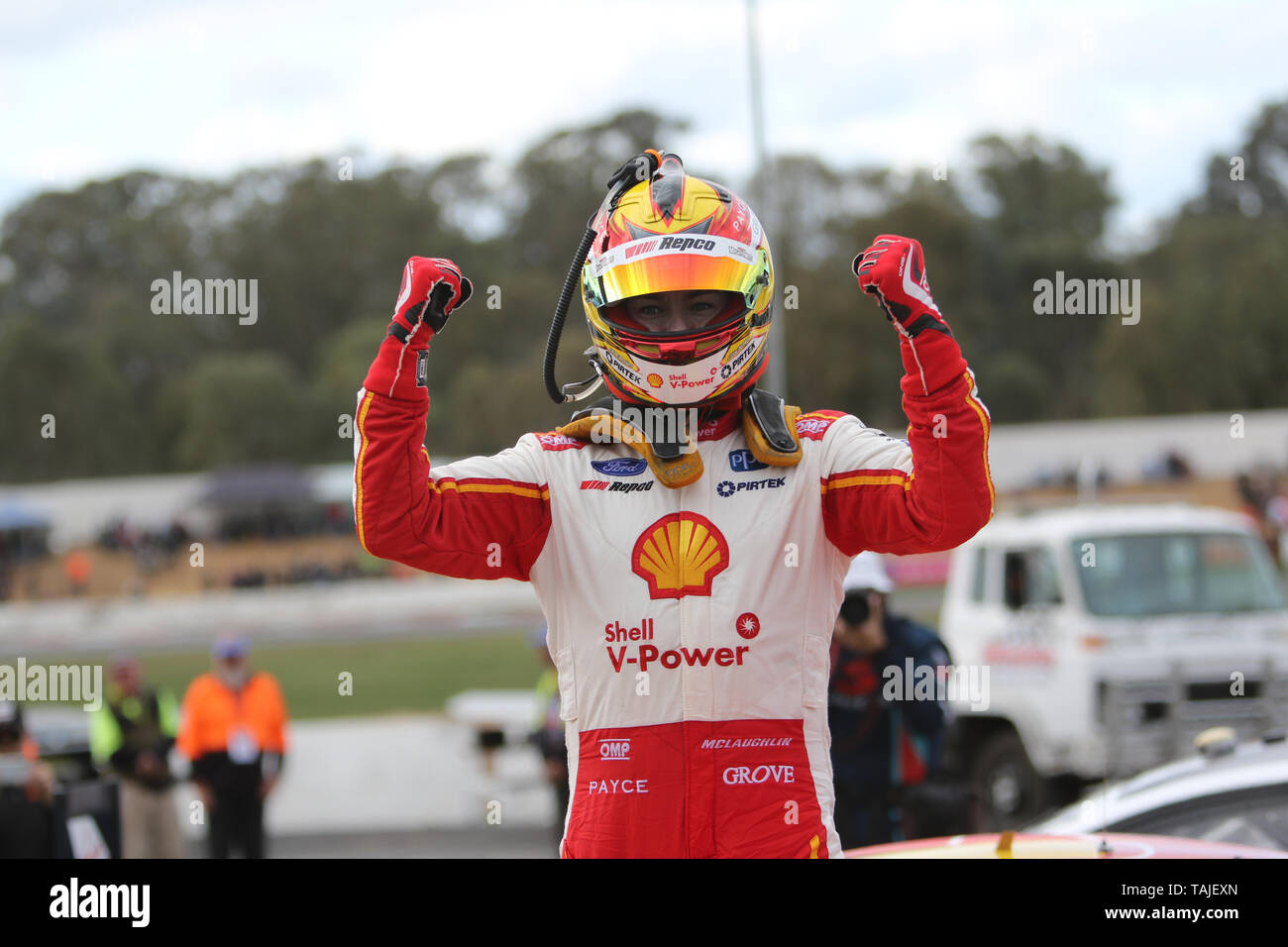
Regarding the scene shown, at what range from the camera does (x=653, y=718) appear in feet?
9.07

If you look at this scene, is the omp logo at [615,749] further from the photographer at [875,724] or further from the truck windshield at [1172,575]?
the truck windshield at [1172,575]

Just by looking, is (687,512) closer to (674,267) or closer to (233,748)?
(674,267)

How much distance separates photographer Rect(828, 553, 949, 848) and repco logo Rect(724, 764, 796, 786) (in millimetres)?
2576

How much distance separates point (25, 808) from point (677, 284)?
14.3 ft

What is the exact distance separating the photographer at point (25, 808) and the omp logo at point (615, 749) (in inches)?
153

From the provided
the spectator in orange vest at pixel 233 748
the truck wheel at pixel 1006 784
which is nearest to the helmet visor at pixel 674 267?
the spectator in orange vest at pixel 233 748

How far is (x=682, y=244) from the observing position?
2900 mm

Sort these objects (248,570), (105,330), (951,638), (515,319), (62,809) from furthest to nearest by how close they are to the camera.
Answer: (105,330), (515,319), (248,570), (951,638), (62,809)

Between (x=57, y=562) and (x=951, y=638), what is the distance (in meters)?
36.9

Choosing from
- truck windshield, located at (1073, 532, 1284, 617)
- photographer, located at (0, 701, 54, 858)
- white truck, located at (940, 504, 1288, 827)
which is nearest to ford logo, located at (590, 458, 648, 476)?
photographer, located at (0, 701, 54, 858)

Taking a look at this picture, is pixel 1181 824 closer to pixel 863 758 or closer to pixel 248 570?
pixel 863 758

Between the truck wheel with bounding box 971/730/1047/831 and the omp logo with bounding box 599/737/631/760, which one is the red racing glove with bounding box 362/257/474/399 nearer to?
the omp logo with bounding box 599/737/631/760

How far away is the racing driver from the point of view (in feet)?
8.82

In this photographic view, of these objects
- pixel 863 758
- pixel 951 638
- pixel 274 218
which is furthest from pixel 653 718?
pixel 274 218
